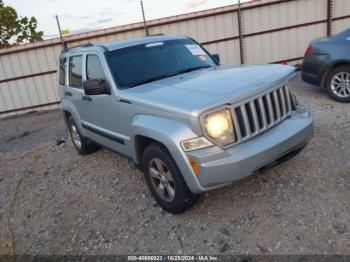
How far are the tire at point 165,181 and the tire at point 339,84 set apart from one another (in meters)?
4.43

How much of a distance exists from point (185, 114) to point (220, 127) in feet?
1.11

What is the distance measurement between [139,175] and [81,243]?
55.1 inches

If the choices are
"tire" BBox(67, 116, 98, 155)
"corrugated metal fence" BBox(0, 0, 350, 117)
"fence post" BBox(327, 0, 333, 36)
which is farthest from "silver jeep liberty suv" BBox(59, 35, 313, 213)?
"fence post" BBox(327, 0, 333, 36)

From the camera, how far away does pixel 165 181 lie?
3492 millimetres

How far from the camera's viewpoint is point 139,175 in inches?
183

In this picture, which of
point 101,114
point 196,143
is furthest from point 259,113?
point 101,114

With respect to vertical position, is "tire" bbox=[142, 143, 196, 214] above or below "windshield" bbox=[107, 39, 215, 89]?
below

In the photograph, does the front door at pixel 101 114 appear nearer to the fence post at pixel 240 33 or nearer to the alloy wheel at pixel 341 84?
the alloy wheel at pixel 341 84

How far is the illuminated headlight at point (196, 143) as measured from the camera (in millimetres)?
2945

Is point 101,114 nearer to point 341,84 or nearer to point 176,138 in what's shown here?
point 176,138

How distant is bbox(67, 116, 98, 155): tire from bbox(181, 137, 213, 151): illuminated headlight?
286cm

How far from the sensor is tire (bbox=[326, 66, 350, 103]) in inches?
245

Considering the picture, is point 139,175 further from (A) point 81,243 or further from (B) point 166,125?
(B) point 166,125

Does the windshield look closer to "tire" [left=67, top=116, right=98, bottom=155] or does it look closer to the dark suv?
"tire" [left=67, top=116, right=98, bottom=155]
